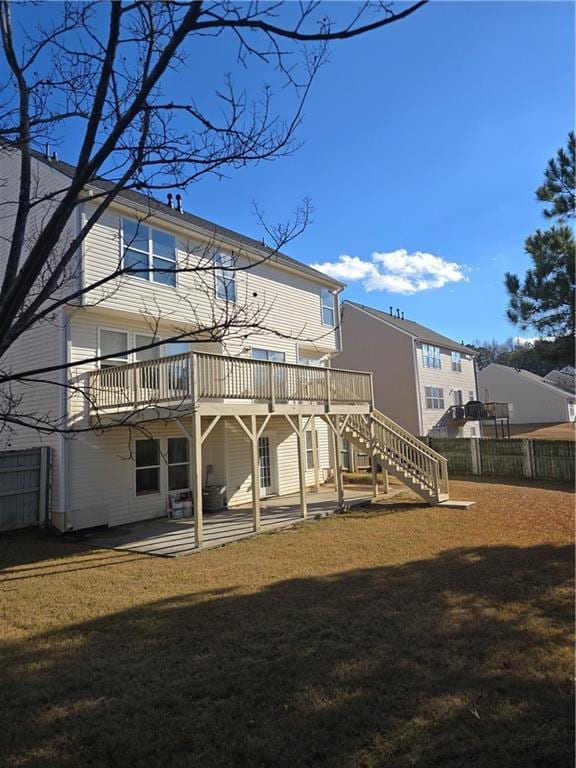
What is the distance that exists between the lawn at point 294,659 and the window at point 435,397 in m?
19.4

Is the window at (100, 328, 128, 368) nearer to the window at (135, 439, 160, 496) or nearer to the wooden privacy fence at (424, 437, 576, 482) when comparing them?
the window at (135, 439, 160, 496)

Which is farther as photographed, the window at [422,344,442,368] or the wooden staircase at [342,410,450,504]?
the window at [422,344,442,368]

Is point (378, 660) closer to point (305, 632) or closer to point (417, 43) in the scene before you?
point (305, 632)

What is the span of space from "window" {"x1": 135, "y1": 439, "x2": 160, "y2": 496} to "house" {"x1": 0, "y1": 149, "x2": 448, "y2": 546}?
35mm

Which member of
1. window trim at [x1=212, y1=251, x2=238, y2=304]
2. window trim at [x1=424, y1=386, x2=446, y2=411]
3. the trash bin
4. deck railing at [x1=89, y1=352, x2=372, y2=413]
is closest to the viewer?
window trim at [x1=212, y1=251, x2=238, y2=304]

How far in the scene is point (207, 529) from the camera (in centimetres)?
1088

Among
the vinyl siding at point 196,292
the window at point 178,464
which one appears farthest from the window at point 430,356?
the window at point 178,464

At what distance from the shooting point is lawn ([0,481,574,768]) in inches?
125

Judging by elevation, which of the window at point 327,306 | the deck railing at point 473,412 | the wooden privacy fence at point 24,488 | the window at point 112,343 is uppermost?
the window at point 327,306

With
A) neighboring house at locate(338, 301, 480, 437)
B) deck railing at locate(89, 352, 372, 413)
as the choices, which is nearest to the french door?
deck railing at locate(89, 352, 372, 413)

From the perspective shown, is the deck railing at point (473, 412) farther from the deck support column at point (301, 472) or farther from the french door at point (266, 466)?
the deck support column at point (301, 472)

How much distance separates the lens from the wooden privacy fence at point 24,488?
10.6 meters

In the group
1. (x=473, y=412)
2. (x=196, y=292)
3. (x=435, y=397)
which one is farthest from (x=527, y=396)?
(x=196, y=292)

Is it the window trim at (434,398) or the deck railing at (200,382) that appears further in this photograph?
the window trim at (434,398)
